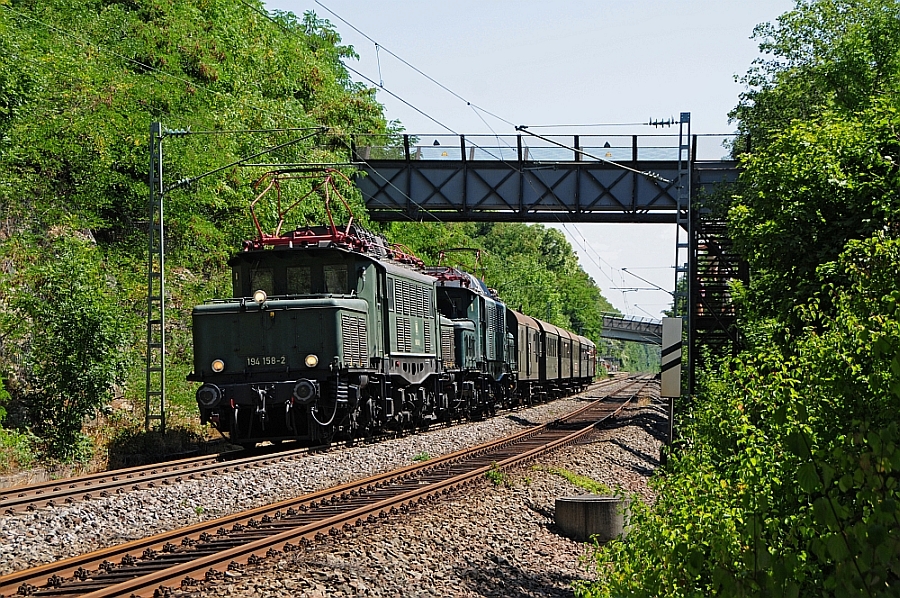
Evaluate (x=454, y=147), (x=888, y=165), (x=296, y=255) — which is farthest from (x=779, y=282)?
(x=454, y=147)

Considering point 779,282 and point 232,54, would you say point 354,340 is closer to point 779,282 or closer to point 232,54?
point 779,282

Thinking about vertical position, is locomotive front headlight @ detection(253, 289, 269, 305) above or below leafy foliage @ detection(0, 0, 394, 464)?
below

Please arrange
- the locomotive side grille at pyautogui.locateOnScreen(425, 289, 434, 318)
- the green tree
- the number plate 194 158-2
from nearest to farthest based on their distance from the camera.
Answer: the number plate 194 158-2, the green tree, the locomotive side grille at pyautogui.locateOnScreen(425, 289, 434, 318)

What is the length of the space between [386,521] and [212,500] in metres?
3.03

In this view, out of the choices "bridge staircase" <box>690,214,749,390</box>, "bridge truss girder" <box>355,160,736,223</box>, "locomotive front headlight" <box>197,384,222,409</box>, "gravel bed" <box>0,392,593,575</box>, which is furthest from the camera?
"bridge truss girder" <box>355,160,736,223</box>

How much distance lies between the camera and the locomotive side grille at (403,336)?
70.0ft

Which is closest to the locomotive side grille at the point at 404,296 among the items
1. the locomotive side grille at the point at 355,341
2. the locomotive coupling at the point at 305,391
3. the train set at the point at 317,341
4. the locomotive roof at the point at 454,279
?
the train set at the point at 317,341

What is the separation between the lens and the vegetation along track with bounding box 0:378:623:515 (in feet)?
40.8

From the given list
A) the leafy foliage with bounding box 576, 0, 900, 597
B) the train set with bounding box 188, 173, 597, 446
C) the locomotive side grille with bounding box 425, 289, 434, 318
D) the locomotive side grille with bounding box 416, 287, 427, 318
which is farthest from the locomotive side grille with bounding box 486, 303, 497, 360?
the leafy foliage with bounding box 576, 0, 900, 597

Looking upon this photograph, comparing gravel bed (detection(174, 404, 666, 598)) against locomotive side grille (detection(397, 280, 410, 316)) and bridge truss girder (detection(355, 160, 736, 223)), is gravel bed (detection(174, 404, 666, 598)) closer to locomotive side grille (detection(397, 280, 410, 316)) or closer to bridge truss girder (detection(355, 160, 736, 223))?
locomotive side grille (detection(397, 280, 410, 316))

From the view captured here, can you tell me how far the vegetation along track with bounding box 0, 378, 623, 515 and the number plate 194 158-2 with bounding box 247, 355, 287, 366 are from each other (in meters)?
1.68

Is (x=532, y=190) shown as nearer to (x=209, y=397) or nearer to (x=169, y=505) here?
(x=209, y=397)

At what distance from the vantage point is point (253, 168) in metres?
32.1

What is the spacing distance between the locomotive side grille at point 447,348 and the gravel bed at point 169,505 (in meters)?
5.06
